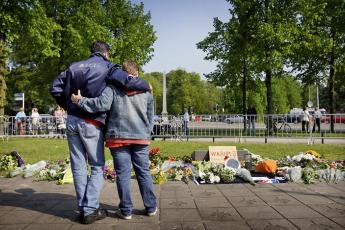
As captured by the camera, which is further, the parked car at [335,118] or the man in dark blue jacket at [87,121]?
the parked car at [335,118]

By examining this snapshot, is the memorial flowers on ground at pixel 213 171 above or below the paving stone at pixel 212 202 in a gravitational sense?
above

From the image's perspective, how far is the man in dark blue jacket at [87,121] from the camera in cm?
544

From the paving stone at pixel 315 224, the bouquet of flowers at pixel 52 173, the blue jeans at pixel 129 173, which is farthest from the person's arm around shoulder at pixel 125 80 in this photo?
the bouquet of flowers at pixel 52 173

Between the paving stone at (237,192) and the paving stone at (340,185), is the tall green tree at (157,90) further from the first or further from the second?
the paving stone at (237,192)

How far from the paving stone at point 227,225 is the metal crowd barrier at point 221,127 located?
46.3 feet

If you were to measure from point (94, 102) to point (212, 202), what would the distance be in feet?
7.91

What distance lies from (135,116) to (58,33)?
24383mm

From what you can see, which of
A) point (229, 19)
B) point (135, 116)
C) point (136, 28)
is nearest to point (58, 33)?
point (136, 28)

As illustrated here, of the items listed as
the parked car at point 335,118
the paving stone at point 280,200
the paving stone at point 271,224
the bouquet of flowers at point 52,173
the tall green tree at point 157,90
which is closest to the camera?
the paving stone at point 271,224

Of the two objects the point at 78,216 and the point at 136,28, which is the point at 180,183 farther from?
the point at 136,28

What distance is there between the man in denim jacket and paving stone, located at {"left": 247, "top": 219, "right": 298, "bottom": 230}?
1.32m

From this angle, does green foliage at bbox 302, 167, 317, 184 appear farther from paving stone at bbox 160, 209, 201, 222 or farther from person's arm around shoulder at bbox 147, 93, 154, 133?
person's arm around shoulder at bbox 147, 93, 154, 133

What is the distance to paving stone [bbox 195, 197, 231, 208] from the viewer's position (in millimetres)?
6164

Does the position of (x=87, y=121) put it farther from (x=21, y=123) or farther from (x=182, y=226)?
(x=21, y=123)
